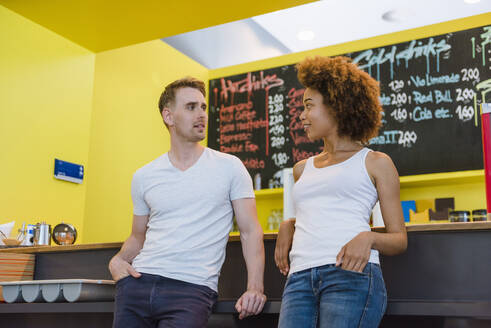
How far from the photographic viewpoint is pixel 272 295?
6.78ft

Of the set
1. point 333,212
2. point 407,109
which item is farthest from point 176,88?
point 407,109

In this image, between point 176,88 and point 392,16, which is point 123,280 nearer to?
point 176,88

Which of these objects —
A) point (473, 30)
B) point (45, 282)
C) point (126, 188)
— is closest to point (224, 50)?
point (126, 188)

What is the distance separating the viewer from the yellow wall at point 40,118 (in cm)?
336

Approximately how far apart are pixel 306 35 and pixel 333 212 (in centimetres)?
467

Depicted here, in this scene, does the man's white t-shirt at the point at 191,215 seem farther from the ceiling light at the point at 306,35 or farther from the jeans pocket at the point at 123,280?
the ceiling light at the point at 306,35

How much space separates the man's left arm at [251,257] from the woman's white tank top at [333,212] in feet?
0.69

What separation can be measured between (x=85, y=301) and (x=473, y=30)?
3.51 metres

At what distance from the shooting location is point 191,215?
1.80 m

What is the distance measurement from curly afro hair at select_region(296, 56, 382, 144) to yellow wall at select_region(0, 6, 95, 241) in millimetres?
2301

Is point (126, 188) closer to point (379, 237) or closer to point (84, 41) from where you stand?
point (84, 41)

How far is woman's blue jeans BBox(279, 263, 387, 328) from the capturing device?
55.0 inches

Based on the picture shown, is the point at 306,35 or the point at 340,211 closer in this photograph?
the point at 340,211

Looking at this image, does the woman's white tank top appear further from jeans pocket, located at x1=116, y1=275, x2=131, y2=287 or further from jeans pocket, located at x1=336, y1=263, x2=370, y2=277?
jeans pocket, located at x1=116, y1=275, x2=131, y2=287
